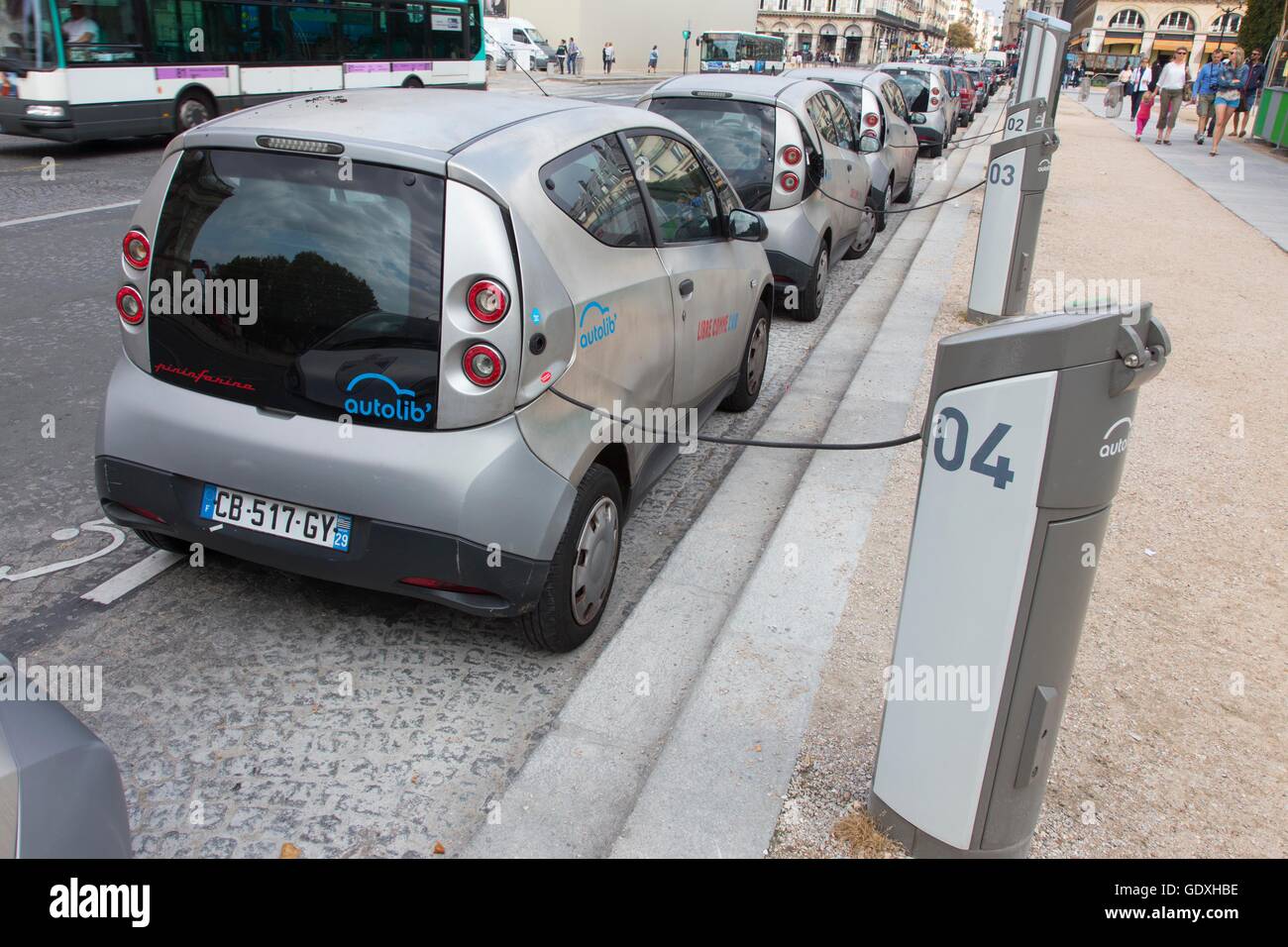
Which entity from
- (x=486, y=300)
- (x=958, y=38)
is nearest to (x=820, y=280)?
(x=486, y=300)

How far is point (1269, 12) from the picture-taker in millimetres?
33844

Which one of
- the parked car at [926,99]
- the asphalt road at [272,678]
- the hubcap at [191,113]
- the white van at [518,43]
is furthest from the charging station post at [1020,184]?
the white van at [518,43]

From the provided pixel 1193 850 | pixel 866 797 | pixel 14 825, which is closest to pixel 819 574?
pixel 866 797

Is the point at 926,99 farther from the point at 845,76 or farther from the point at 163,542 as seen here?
the point at 163,542

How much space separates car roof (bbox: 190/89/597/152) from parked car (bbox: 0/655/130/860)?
1.98 meters

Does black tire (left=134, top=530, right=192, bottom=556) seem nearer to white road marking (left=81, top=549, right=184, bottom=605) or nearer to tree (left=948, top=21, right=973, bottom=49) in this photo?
white road marking (left=81, top=549, right=184, bottom=605)

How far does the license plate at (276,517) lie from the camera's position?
3.26m

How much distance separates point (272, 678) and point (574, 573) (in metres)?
1.06

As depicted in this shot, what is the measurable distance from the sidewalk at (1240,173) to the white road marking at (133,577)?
12860 millimetres

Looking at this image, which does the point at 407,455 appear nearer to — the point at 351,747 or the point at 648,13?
the point at 351,747

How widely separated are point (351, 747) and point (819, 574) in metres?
1.93

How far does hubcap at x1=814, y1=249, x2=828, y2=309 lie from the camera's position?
331 inches

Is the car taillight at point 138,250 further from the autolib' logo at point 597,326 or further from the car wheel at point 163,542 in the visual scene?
the autolib' logo at point 597,326

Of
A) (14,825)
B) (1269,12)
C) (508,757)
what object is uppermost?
(1269,12)
